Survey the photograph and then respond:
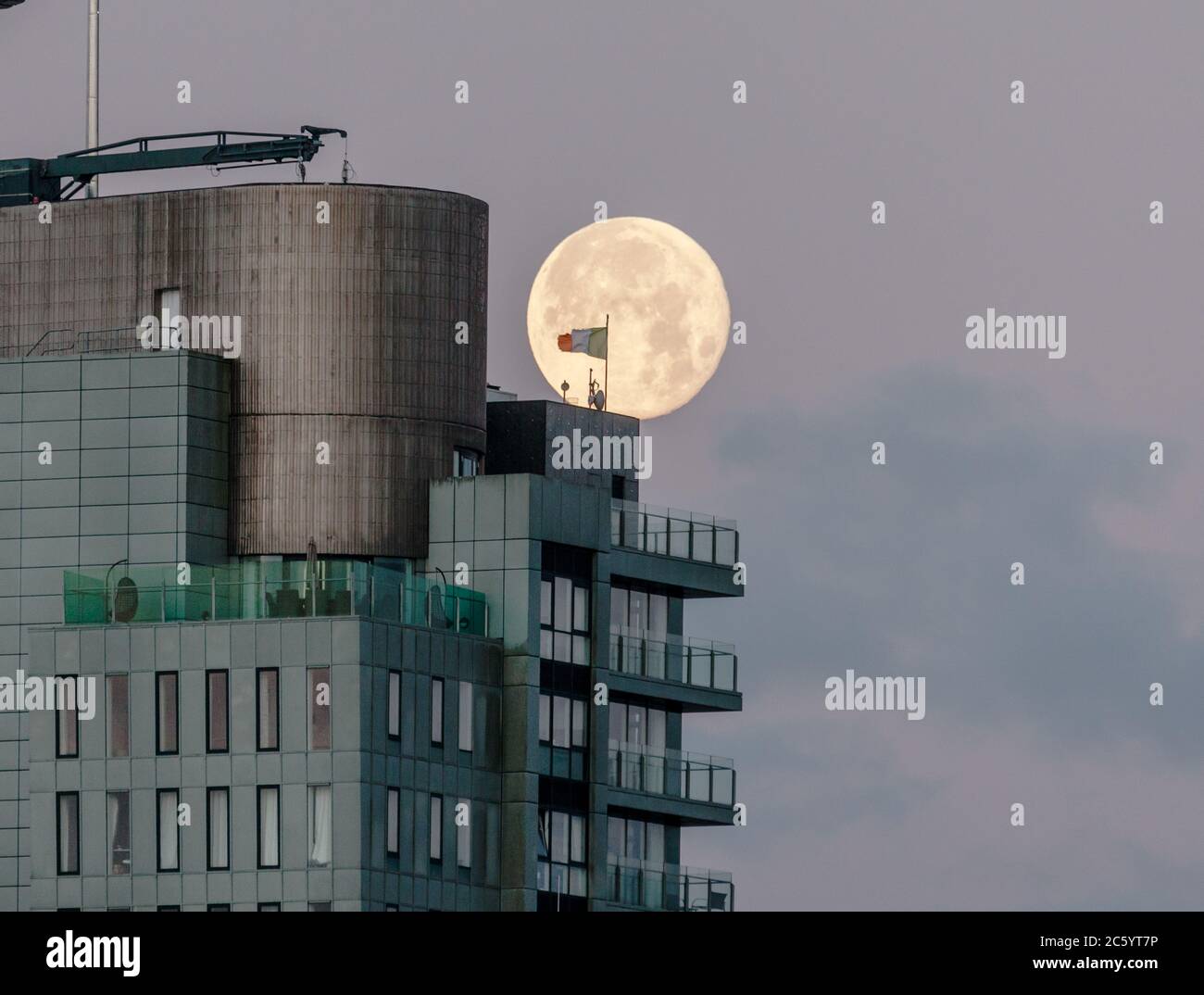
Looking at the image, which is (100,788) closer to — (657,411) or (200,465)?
(200,465)

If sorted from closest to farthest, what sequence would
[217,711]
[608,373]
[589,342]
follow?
1. [217,711]
2. [589,342]
3. [608,373]

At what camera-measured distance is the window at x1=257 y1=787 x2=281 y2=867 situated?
106500mm

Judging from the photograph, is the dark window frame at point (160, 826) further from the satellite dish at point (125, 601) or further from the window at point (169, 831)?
the satellite dish at point (125, 601)

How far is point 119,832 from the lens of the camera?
108625 mm

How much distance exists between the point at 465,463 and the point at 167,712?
14475 millimetres

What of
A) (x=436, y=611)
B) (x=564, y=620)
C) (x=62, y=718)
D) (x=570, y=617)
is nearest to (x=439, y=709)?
(x=436, y=611)

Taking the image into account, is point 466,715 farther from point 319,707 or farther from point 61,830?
point 61,830

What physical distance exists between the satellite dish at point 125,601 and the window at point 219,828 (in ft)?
21.9

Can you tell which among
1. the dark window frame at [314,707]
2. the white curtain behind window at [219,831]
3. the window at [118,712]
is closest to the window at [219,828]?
the white curtain behind window at [219,831]

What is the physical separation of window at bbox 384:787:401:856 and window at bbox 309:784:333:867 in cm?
193

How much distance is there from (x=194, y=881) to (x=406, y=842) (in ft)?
21.3

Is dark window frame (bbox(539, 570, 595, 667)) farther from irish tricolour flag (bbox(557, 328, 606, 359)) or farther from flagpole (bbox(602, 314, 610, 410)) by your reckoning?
irish tricolour flag (bbox(557, 328, 606, 359))
